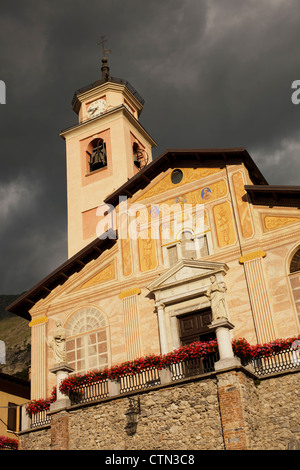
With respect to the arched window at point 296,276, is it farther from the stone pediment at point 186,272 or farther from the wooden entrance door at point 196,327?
the wooden entrance door at point 196,327

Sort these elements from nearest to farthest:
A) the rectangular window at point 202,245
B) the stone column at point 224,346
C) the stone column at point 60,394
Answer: the stone column at point 224,346
the stone column at point 60,394
the rectangular window at point 202,245

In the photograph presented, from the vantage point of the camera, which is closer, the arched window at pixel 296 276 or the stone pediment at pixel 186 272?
the arched window at pixel 296 276

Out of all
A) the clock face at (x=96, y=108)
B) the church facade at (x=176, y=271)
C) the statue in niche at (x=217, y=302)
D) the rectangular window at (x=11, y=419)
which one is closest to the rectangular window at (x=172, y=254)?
the church facade at (x=176, y=271)

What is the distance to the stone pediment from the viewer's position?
65.1 ft

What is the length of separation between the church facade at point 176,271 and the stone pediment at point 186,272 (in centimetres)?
4

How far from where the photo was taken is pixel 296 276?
18750 millimetres

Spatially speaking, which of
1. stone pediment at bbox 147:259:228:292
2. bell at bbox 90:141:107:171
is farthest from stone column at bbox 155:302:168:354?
bell at bbox 90:141:107:171

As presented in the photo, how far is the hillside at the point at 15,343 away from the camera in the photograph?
207 ft

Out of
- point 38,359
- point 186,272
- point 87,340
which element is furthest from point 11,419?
point 186,272

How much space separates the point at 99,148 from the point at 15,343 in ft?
148

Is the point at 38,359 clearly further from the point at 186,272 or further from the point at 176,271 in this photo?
the point at 186,272

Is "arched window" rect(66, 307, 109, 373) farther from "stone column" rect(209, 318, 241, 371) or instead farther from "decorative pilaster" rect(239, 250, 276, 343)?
"decorative pilaster" rect(239, 250, 276, 343)

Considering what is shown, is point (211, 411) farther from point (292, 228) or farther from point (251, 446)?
point (292, 228)
